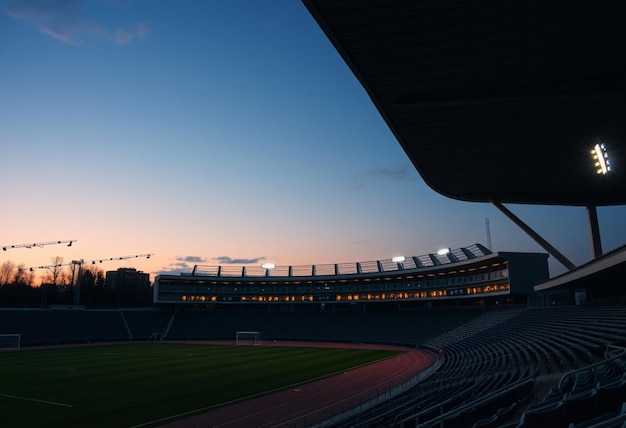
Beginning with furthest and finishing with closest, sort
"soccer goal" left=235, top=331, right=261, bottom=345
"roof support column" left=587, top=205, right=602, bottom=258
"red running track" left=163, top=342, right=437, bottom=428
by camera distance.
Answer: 1. "soccer goal" left=235, top=331, right=261, bottom=345
2. "roof support column" left=587, top=205, right=602, bottom=258
3. "red running track" left=163, top=342, right=437, bottom=428

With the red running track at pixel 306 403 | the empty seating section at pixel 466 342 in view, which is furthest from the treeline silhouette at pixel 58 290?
the red running track at pixel 306 403

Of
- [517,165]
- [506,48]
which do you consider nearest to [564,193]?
[517,165]

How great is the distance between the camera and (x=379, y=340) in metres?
77.2

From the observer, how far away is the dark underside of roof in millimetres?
16922

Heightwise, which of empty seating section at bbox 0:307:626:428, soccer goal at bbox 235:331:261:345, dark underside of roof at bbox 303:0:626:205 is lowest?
soccer goal at bbox 235:331:261:345

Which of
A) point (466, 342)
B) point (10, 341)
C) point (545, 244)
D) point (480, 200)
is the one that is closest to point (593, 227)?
point (545, 244)

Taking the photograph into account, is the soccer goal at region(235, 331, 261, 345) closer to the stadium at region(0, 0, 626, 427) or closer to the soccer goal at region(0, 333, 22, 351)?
the stadium at region(0, 0, 626, 427)

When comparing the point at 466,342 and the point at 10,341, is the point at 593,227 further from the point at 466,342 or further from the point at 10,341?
the point at 10,341

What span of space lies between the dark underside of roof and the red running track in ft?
56.5

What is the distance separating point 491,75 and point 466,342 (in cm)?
3805

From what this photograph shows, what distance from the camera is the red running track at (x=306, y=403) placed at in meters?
26.3

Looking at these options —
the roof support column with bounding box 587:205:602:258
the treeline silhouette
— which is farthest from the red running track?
the treeline silhouette

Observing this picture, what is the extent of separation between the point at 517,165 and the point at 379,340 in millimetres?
50511

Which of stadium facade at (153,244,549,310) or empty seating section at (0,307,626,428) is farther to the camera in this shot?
stadium facade at (153,244,549,310)
